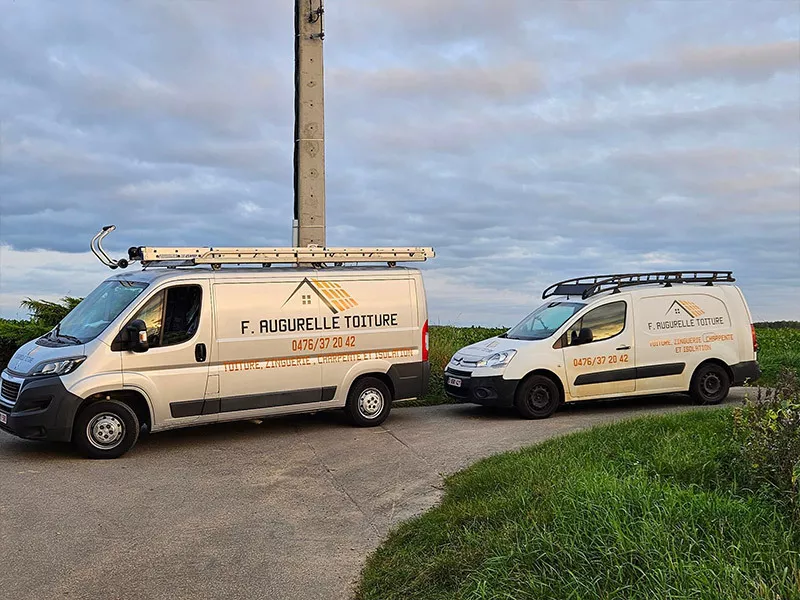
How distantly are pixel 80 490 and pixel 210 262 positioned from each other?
11.7 ft

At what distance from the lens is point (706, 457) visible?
7.45m

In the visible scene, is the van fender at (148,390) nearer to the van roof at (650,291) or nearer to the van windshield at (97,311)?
the van windshield at (97,311)

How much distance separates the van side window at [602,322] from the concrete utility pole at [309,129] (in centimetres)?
460

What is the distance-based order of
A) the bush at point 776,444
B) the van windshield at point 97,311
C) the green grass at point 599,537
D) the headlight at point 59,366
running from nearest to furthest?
the green grass at point 599,537 < the bush at point 776,444 < the headlight at point 59,366 < the van windshield at point 97,311

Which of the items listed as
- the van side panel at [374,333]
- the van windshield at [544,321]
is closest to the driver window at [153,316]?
the van side panel at [374,333]

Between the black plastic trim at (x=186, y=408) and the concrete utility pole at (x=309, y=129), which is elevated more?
the concrete utility pole at (x=309, y=129)

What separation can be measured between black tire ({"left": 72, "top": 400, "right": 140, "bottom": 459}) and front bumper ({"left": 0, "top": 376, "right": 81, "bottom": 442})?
5.5 inches

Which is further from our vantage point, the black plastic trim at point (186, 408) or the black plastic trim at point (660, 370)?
the black plastic trim at point (660, 370)

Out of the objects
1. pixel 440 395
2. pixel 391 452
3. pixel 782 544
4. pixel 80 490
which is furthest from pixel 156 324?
pixel 782 544

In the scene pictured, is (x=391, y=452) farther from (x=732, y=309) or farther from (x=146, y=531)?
(x=732, y=309)

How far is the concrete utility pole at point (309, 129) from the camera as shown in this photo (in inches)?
574

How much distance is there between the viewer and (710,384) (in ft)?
45.9

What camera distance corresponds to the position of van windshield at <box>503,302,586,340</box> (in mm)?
13340

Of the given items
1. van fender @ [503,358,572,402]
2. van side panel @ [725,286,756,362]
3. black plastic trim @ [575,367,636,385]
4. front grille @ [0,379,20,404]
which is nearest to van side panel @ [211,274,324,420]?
front grille @ [0,379,20,404]
